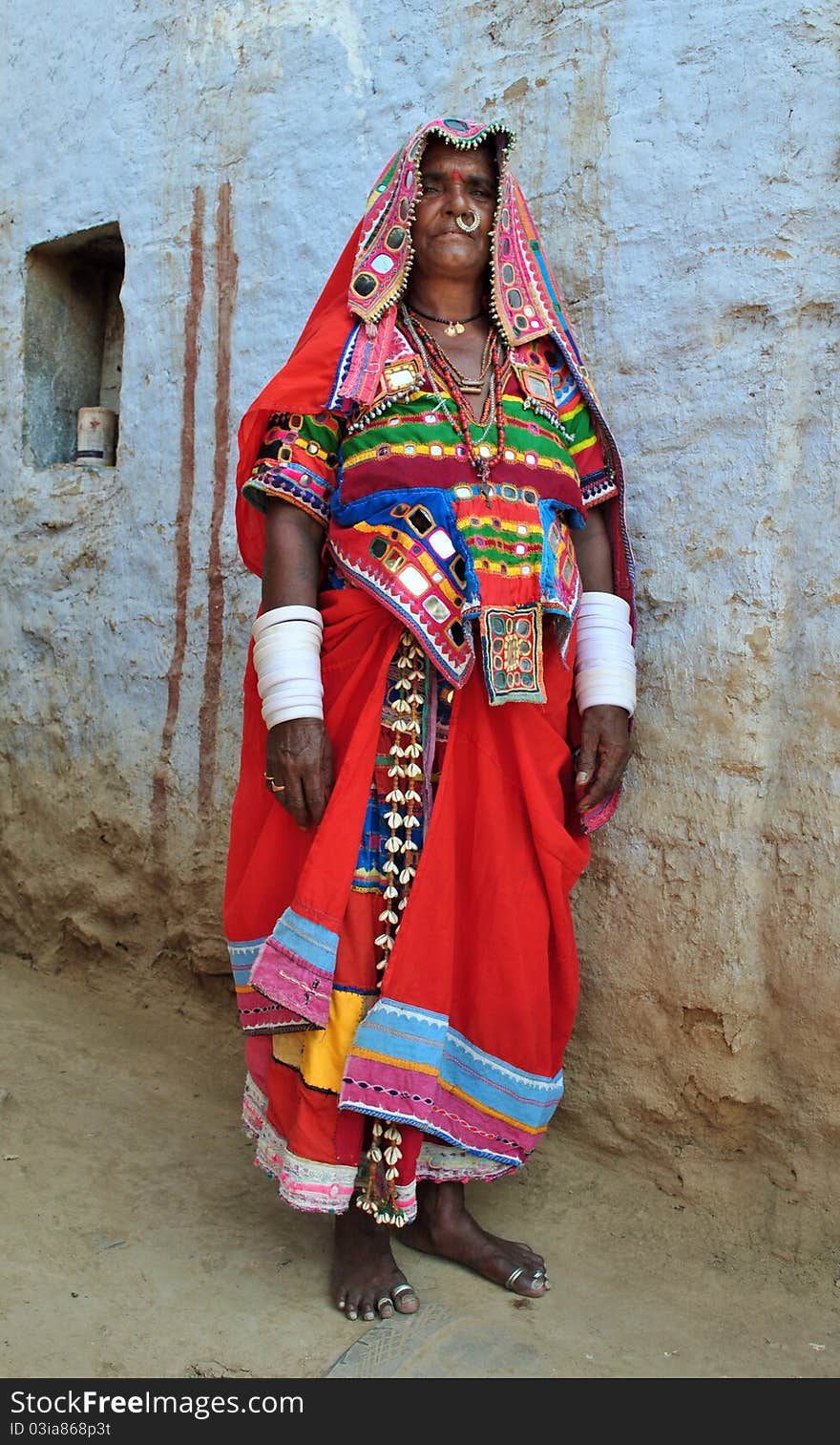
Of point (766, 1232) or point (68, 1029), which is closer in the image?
point (766, 1232)

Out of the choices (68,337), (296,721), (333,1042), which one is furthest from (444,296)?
(68,337)

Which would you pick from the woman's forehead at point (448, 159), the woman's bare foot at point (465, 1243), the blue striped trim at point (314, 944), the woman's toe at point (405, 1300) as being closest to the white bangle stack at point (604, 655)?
the blue striped trim at point (314, 944)

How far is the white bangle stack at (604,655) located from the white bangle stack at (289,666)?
0.52m

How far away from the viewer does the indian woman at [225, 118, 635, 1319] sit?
2.11 metres

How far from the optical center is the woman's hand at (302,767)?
6.93 feet

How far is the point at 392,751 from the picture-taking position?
2.18 m

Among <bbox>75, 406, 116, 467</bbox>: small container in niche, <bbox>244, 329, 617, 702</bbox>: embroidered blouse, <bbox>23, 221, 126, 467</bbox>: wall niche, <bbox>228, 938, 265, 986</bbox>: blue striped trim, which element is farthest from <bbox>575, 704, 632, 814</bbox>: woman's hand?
<bbox>23, 221, 126, 467</bbox>: wall niche

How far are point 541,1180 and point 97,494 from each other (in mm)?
2260

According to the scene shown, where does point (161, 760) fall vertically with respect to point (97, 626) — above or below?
below

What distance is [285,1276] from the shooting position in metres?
2.27

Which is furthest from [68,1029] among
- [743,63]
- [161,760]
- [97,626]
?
[743,63]

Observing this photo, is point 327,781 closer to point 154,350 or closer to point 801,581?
point 801,581

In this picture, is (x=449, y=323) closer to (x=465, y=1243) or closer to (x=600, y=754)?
(x=600, y=754)

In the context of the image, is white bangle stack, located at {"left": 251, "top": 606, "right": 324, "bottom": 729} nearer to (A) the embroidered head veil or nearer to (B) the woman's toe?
(A) the embroidered head veil
